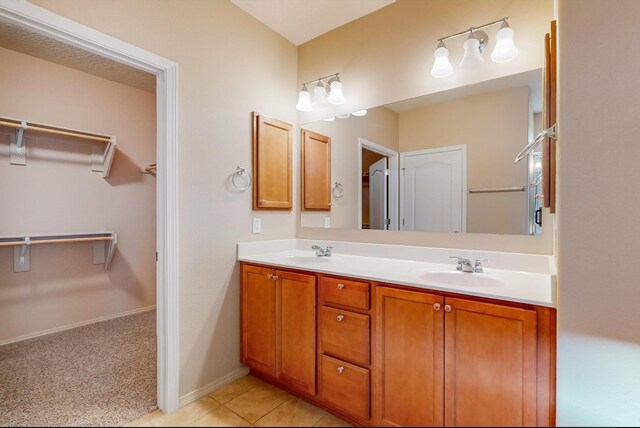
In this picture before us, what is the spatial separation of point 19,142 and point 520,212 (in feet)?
11.8

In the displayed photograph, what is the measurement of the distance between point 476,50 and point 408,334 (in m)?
1.50

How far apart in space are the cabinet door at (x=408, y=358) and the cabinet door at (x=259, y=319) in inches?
27.4

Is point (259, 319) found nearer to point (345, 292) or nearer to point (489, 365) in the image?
point (345, 292)

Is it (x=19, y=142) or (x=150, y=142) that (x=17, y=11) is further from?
(x=150, y=142)

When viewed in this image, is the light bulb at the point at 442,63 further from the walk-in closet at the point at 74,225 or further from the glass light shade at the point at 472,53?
the walk-in closet at the point at 74,225

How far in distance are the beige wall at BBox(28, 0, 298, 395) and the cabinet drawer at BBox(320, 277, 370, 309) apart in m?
0.73

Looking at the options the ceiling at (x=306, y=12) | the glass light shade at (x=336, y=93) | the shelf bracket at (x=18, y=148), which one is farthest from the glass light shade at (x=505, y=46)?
the shelf bracket at (x=18, y=148)

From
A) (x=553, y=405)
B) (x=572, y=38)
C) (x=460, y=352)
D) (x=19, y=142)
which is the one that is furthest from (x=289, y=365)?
(x=19, y=142)

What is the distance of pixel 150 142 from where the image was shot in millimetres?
3244

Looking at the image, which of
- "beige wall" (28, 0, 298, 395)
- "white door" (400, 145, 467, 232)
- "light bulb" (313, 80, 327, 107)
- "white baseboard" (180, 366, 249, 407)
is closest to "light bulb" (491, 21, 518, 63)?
"white door" (400, 145, 467, 232)

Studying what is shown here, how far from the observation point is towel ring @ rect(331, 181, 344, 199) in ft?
7.23

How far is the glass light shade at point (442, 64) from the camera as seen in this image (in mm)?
1656

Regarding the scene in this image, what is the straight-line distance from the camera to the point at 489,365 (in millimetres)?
1039

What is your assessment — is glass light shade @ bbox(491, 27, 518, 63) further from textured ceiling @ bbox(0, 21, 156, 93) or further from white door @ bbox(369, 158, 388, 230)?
textured ceiling @ bbox(0, 21, 156, 93)
